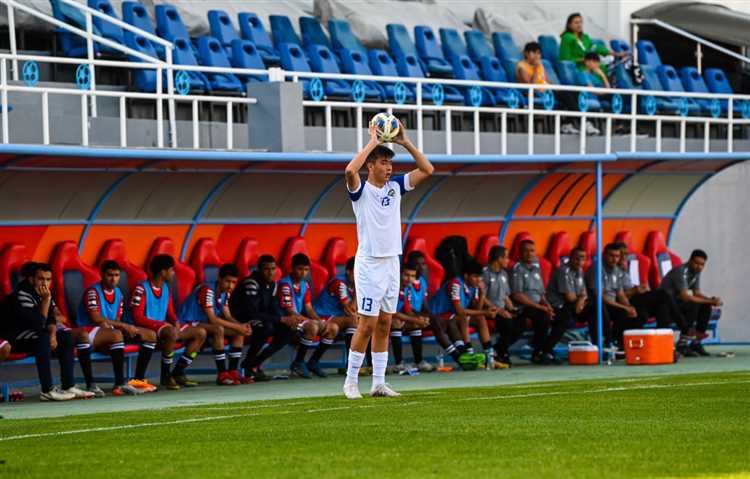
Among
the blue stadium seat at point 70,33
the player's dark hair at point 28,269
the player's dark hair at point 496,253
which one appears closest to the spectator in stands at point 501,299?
the player's dark hair at point 496,253

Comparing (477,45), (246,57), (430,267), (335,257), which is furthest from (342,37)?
(335,257)

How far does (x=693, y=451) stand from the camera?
27.0 feet

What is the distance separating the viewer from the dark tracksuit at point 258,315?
16906 mm

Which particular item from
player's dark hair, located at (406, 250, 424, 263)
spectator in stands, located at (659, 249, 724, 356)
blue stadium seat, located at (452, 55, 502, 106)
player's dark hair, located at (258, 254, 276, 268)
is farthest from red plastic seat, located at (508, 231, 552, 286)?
player's dark hair, located at (258, 254, 276, 268)

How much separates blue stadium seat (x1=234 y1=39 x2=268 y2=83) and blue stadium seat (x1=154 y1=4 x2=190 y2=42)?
2.17ft

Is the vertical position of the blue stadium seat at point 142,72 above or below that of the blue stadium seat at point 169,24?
below

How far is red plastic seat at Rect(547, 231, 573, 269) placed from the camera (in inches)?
830

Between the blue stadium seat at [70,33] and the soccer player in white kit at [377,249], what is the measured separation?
7.67 meters

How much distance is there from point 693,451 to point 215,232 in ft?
32.4

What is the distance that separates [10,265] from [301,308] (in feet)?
11.8

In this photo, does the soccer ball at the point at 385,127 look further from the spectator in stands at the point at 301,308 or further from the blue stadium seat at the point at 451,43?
the blue stadium seat at the point at 451,43

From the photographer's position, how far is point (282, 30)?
22.7 m

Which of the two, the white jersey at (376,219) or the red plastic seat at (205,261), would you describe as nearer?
the white jersey at (376,219)

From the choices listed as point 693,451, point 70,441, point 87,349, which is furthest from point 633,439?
point 87,349
